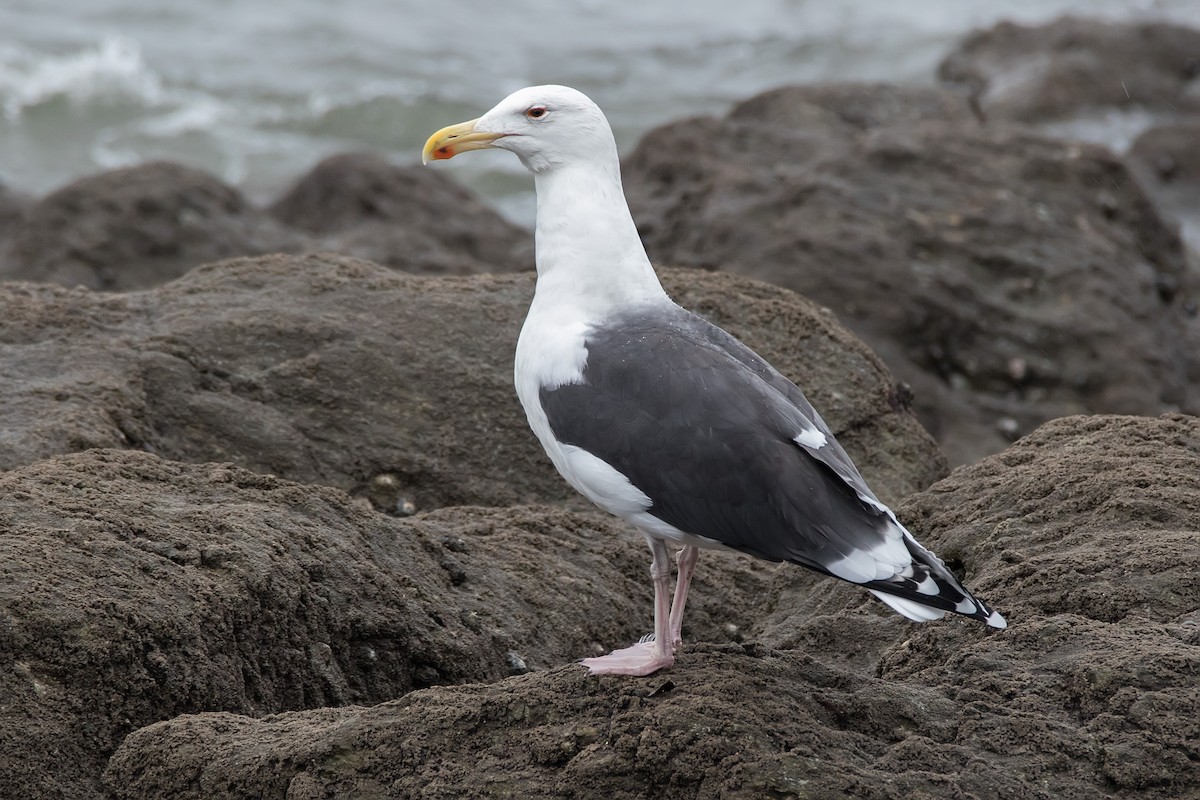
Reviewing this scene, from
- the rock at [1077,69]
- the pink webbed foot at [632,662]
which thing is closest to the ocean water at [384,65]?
the rock at [1077,69]

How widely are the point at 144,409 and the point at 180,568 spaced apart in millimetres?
1769

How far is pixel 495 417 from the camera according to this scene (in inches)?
265

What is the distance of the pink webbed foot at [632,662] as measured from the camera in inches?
164

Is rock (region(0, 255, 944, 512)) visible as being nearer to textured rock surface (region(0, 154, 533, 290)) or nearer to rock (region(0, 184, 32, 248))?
textured rock surface (region(0, 154, 533, 290))

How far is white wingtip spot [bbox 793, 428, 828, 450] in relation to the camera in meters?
4.30

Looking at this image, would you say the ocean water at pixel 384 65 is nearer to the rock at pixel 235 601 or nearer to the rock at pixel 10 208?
the rock at pixel 10 208

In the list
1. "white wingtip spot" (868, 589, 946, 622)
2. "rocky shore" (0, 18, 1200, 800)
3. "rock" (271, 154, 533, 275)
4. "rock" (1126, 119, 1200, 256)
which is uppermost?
"white wingtip spot" (868, 589, 946, 622)

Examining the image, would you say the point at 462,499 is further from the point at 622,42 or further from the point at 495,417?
the point at 622,42

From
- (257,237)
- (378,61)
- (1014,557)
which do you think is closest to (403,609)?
(1014,557)

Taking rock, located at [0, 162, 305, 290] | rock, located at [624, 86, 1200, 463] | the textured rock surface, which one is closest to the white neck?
rock, located at [624, 86, 1200, 463]

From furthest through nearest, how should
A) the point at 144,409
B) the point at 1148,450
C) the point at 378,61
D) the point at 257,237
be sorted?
the point at 378,61, the point at 257,237, the point at 144,409, the point at 1148,450

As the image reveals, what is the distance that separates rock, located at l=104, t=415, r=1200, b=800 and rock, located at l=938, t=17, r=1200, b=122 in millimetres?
14104

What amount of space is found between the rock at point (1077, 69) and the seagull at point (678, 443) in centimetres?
1371

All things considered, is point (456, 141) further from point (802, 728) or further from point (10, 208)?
point (10, 208)
